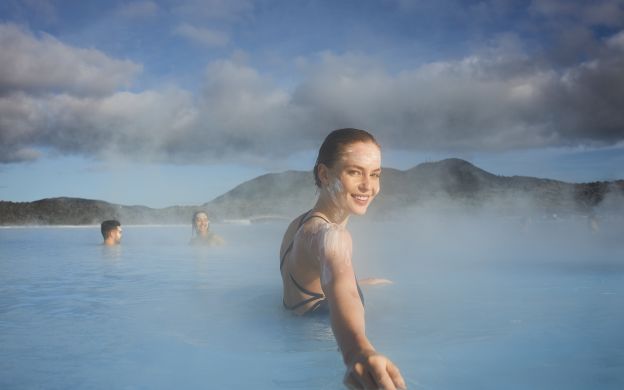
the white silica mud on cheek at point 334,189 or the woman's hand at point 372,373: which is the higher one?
the white silica mud on cheek at point 334,189

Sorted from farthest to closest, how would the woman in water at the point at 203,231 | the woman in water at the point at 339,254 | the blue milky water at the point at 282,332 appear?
the woman in water at the point at 203,231
the blue milky water at the point at 282,332
the woman in water at the point at 339,254

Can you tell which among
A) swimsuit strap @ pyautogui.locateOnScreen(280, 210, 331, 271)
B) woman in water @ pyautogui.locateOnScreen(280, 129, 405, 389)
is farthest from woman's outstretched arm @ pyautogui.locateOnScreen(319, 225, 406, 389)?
swimsuit strap @ pyautogui.locateOnScreen(280, 210, 331, 271)

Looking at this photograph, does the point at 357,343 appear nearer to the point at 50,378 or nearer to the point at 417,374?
the point at 417,374

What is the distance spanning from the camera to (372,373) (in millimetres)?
1614

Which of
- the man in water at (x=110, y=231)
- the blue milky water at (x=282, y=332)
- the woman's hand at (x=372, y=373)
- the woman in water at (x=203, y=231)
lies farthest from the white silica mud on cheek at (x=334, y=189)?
the man in water at (x=110, y=231)

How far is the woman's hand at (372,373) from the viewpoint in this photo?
156 centimetres

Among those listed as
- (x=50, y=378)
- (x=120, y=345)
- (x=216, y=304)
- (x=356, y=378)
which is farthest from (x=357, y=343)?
(x=216, y=304)

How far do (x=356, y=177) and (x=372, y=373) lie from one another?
1507 mm

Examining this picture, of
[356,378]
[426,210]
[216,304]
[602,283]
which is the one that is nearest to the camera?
[356,378]

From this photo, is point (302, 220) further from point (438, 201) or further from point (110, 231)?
point (438, 201)

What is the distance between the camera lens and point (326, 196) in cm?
307

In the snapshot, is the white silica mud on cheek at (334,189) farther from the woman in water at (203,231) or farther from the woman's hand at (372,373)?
the woman in water at (203,231)

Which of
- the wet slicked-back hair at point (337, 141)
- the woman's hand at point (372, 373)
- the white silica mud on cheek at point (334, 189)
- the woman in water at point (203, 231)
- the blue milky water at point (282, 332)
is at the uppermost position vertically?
the wet slicked-back hair at point (337, 141)

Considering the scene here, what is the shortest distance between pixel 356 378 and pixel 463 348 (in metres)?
1.65
